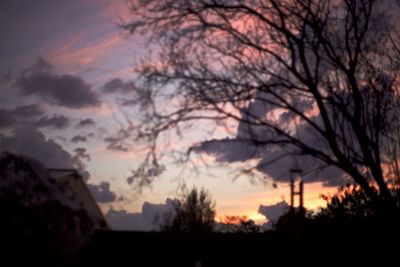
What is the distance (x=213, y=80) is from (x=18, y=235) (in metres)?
7.33

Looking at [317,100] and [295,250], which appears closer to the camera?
[317,100]

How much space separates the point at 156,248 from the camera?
26312mm

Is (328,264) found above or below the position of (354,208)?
below

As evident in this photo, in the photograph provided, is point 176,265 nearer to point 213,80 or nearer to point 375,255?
point 375,255

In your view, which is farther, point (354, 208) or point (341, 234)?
point (354, 208)

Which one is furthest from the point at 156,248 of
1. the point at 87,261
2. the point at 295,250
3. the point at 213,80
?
the point at 213,80

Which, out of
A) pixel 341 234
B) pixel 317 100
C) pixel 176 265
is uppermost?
pixel 317 100

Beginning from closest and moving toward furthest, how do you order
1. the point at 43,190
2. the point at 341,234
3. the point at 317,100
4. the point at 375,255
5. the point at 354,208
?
the point at 317,100
the point at 43,190
the point at 375,255
the point at 341,234
the point at 354,208

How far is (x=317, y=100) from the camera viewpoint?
1205 cm

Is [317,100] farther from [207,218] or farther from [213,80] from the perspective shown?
[207,218]

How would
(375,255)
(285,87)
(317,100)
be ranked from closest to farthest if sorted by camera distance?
1. (317,100)
2. (285,87)
3. (375,255)

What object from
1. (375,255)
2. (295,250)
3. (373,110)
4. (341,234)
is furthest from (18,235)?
(341,234)

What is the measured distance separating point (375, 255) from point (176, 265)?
10.8 meters

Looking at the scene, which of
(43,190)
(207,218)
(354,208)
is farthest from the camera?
(207,218)
